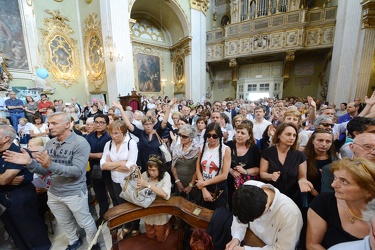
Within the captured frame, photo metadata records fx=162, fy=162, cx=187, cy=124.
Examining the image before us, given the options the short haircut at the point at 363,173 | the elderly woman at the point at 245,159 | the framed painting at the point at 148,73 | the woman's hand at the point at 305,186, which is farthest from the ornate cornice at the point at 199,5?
the short haircut at the point at 363,173

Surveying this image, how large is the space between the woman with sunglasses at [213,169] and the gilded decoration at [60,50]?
11.9 meters

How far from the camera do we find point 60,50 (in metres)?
10.1

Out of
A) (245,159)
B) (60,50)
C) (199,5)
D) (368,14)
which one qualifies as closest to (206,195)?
(245,159)

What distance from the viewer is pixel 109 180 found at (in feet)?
8.24

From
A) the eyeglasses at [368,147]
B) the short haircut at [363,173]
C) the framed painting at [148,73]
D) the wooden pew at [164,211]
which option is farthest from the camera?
the framed painting at [148,73]

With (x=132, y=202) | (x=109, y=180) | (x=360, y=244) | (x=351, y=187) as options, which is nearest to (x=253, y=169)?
(x=351, y=187)

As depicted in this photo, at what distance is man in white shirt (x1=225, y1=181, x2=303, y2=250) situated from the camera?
1084 millimetres

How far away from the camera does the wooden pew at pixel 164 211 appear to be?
1499mm

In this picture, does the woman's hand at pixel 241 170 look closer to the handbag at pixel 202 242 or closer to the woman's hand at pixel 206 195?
the woman's hand at pixel 206 195

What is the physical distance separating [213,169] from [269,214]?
3.06ft

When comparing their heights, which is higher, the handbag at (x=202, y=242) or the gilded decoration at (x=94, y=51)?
the gilded decoration at (x=94, y=51)

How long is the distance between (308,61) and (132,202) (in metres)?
15.3

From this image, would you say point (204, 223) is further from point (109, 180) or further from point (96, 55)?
point (96, 55)

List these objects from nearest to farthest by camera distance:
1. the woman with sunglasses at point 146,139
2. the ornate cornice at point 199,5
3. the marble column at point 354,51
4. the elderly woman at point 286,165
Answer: the elderly woman at point 286,165, the woman with sunglasses at point 146,139, the marble column at point 354,51, the ornate cornice at point 199,5
